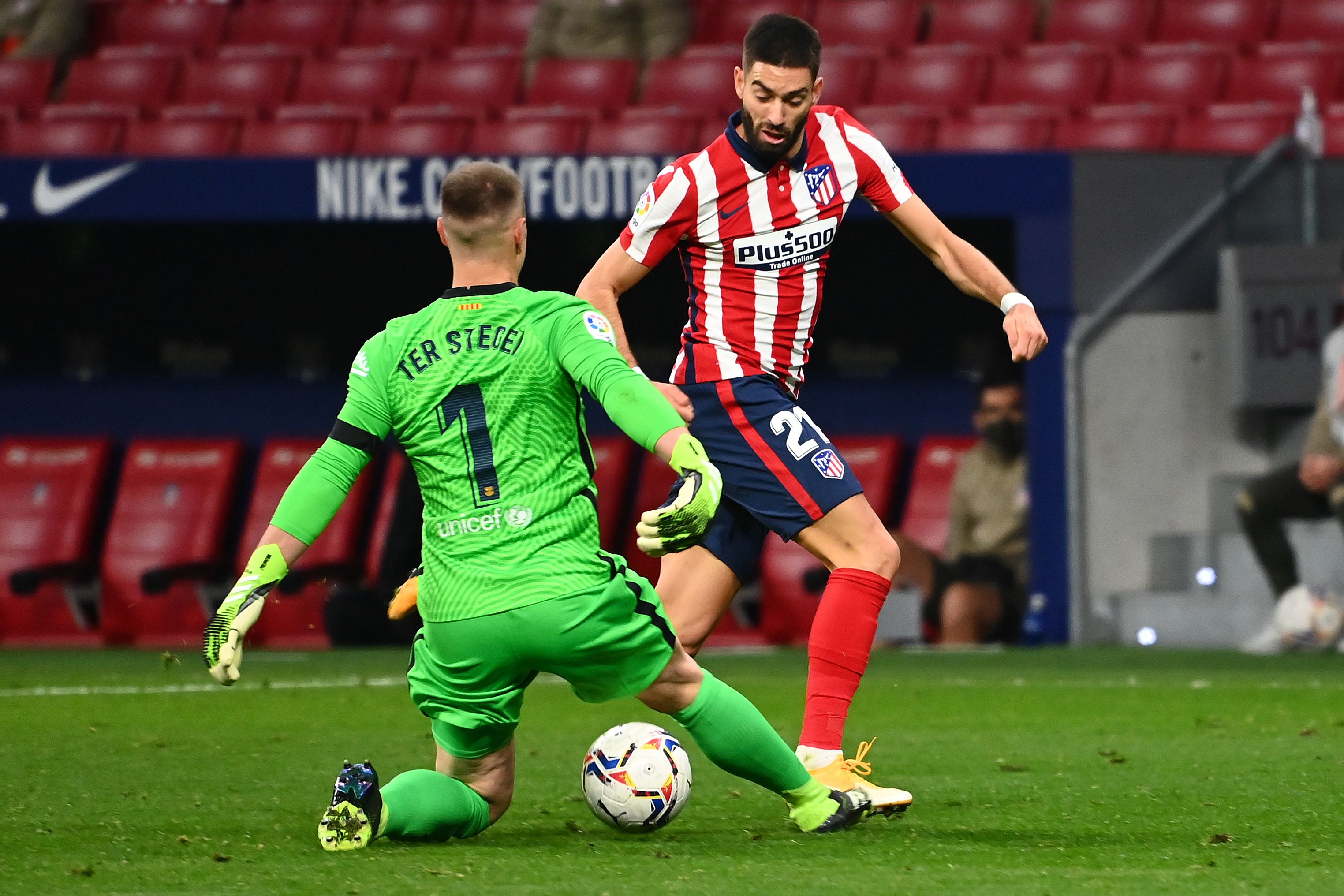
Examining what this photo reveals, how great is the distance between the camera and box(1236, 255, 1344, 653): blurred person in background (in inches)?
419

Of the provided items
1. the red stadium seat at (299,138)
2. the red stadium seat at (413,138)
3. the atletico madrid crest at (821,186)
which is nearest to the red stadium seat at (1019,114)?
the red stadium seat at (413,138)

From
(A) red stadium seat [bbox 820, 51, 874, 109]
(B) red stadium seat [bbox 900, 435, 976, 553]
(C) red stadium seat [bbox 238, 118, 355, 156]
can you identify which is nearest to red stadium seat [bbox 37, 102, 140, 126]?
(C) red stadium seat [bbox 238, 118, 355, 156]

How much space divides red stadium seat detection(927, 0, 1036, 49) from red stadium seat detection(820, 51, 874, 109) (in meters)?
0.76

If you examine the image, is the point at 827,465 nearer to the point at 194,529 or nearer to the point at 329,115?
the point at 194,529

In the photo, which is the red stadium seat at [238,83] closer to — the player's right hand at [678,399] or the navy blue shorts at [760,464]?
the navy blue shorts at [760,464]

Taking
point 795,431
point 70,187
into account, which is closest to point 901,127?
point 70,187

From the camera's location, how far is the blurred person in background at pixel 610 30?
46.5ft

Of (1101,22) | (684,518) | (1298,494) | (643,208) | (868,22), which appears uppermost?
(868,22)

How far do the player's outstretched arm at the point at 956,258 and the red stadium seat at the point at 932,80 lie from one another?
→ 24.9 feet

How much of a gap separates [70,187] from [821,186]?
777 cm

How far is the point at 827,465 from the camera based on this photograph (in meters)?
5.38

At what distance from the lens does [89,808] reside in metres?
5.53

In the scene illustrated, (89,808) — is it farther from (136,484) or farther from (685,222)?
(136,484)

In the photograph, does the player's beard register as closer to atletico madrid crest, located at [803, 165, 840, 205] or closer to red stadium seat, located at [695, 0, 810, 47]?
atletico madrid crest, located at [803, 165, 840, 205]
